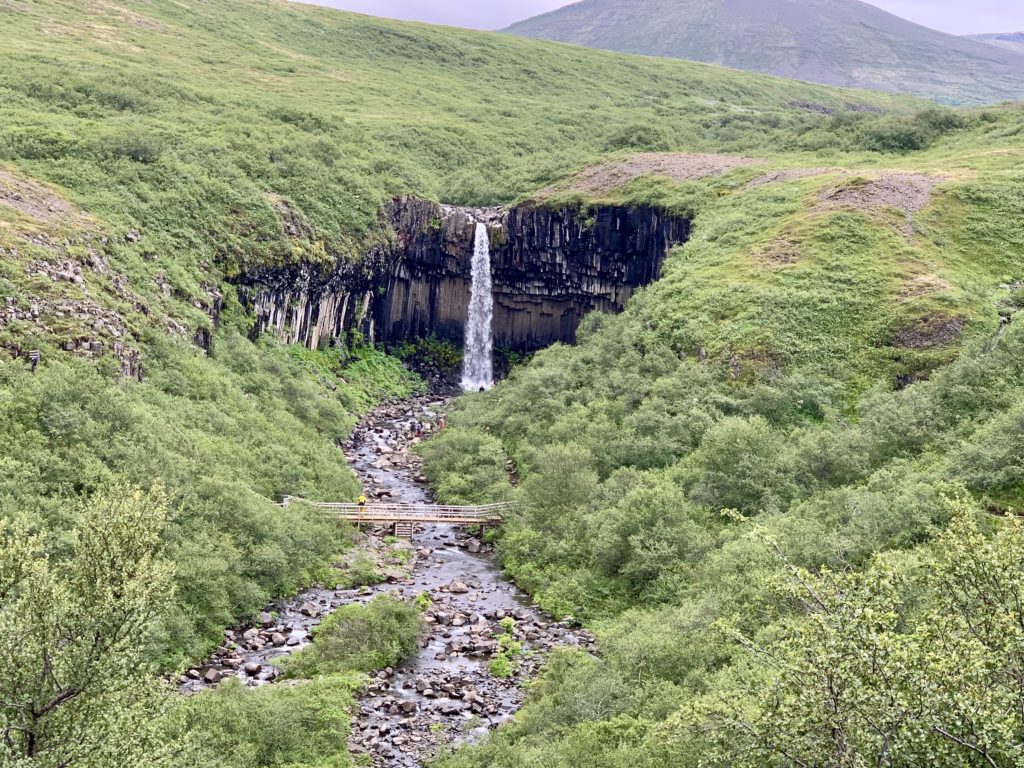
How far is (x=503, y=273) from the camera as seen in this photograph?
83.0 metres

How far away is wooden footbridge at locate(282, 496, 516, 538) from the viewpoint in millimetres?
45375

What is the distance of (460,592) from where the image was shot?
129 feet

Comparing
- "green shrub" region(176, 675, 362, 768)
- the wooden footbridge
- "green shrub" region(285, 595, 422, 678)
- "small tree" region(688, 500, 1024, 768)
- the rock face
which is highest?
"small tree" region(688, 500, 1024, 768)

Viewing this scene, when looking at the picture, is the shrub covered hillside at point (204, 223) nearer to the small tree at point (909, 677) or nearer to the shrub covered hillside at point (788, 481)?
the shrub covered hillside at point (788, 481)

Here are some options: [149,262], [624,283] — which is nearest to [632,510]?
[149,262]

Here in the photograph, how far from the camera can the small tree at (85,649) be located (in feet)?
51.4

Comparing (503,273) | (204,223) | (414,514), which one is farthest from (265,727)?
(503,273)

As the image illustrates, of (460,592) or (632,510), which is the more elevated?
(632,510)

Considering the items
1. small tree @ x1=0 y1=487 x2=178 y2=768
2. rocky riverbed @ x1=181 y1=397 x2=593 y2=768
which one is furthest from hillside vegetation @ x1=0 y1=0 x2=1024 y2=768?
rocky riverbed @ x1=181 y1=397 x2=593 y2=768

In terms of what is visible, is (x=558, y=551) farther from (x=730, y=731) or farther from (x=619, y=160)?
(x=619, y=160)

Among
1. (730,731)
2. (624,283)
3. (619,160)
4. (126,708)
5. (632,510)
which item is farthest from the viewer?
(619,160)

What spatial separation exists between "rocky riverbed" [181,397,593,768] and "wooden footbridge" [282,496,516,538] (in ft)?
2.85

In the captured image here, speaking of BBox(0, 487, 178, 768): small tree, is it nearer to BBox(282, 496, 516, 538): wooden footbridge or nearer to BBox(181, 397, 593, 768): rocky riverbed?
BBox(181, 397, 593, 768): rocky riverbed

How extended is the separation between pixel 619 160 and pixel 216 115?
1625 inches
